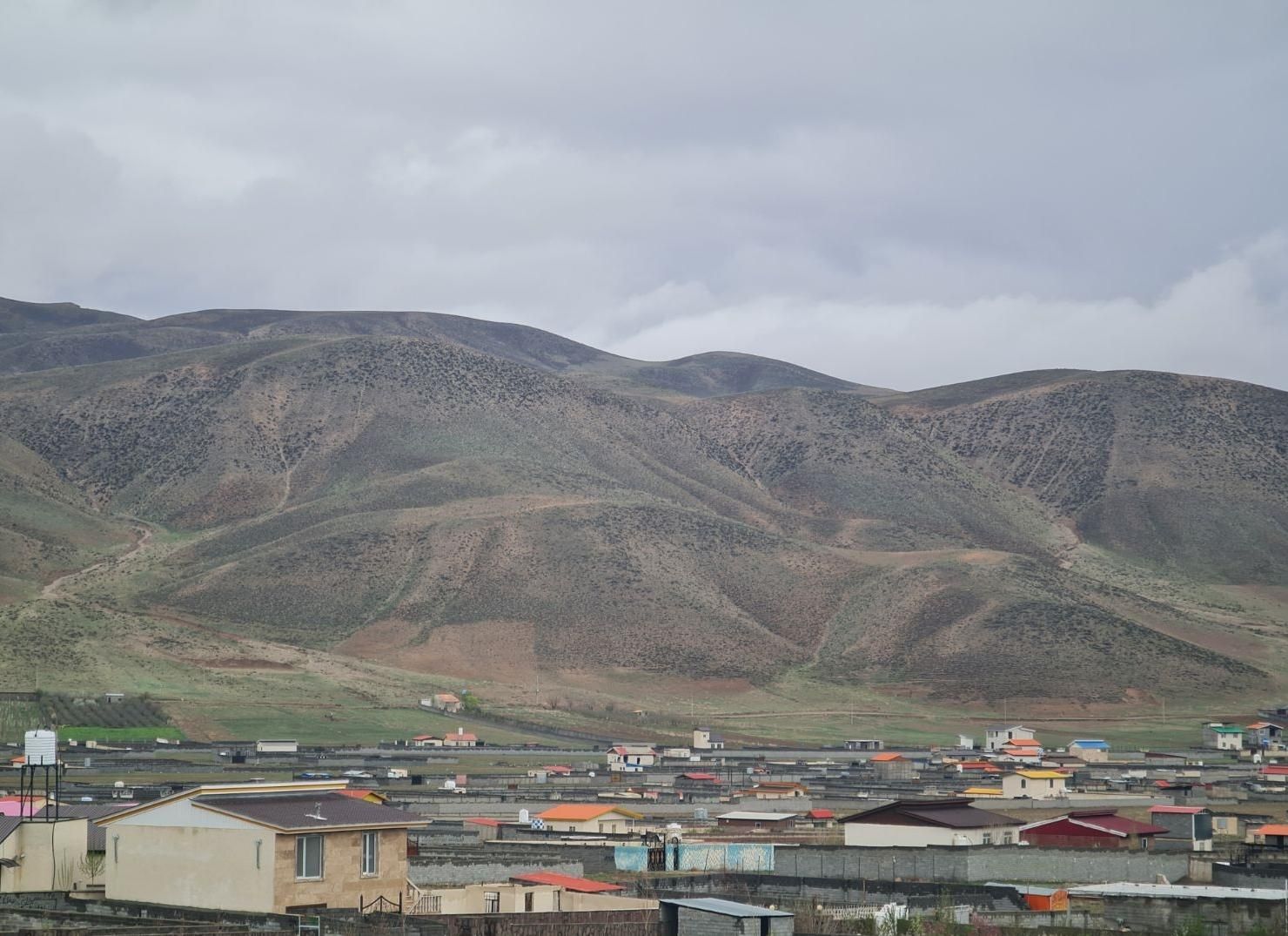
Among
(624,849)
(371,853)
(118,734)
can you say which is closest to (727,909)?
(371,853)

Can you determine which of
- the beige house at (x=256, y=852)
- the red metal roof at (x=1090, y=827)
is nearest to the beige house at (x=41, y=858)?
the beige house at (x=256, y=852)

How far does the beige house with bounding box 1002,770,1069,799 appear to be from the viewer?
77.1 m

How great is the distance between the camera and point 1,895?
2975cm

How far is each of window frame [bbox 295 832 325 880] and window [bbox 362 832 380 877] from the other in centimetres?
84

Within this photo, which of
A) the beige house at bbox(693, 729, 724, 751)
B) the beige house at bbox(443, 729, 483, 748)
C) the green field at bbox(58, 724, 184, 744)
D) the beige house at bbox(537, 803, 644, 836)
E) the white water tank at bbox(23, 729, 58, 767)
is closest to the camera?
the white water tank at bbox(23, 729, 58, 767)

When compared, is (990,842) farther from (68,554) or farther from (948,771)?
(68,554)

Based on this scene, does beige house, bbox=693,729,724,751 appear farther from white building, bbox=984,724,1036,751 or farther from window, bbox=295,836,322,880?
window, bbox=295,836,322,880

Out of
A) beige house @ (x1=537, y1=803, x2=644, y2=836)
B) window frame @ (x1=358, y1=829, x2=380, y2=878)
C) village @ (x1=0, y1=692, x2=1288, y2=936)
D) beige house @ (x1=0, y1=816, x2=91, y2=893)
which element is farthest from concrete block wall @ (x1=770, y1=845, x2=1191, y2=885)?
beige house @ (x1=0, y1=816, x2=91, y2=893)

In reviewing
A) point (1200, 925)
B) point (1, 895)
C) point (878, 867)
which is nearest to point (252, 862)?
point (1, 895)

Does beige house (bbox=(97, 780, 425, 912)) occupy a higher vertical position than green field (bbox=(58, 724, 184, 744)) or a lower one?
higher

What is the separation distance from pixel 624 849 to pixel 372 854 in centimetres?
1955

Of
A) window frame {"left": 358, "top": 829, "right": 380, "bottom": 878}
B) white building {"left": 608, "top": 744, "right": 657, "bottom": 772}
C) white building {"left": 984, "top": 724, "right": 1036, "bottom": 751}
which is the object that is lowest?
white building {"left": 984, "top": 724, "right": 1036, "bottom": 751}

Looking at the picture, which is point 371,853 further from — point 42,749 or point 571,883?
point 571,883

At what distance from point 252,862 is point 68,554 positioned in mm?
179382
